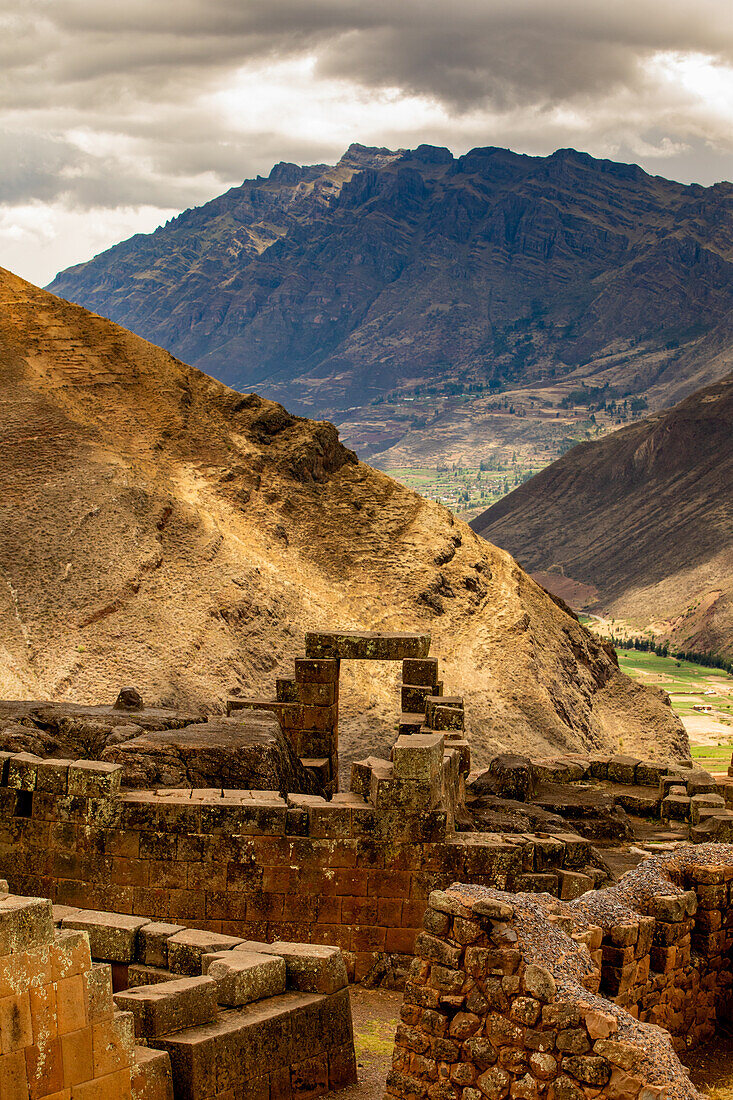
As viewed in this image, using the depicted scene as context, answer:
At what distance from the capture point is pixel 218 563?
4459 centimetres

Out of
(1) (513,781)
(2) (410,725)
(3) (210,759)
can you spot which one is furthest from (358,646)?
(3) (210,759)

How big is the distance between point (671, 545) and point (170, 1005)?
549 feet

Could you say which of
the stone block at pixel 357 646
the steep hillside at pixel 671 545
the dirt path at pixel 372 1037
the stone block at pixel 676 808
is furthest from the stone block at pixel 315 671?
the steep hillside at pixel 671 545

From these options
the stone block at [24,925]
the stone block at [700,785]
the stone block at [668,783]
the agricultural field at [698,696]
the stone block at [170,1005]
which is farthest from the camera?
the agricultural field at [698,696]

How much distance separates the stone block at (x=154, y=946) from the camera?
39.2ft

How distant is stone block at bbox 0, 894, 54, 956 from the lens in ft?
28.0

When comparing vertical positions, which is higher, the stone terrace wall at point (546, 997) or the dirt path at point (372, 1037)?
the stone terrace wall at point (546, 997)

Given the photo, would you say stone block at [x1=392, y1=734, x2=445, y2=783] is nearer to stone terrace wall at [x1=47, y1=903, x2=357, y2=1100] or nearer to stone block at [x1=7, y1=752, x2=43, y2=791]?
stone terrace wall at [x1=47, y1=903, x2=357, y2=1100]

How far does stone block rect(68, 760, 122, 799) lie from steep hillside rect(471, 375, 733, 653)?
130 metres

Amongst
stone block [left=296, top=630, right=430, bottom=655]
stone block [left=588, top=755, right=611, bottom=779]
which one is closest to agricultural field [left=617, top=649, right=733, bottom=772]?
stone block [left=588, top=755, right=611, bottom=779]

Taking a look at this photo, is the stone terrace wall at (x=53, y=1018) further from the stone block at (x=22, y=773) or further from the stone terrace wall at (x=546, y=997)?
the stone block at (x=22, y=773)

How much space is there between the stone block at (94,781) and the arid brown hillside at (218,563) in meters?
20.8

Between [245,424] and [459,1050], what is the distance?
45.9 metres

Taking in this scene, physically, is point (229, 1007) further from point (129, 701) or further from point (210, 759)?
point (129, 701)
